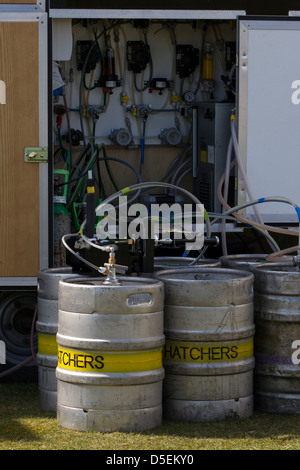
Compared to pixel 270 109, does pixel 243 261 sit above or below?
below

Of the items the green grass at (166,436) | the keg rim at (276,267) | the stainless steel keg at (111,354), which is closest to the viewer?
the green grass at (166,436)

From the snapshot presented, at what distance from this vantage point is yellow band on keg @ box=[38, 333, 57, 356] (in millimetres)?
4609

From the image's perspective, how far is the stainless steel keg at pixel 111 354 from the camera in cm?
411

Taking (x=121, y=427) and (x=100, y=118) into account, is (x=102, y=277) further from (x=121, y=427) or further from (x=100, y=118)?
(x=100, y=118)

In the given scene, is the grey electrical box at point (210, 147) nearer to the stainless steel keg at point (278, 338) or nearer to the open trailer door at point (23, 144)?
the open trailer door at point (23, 144)

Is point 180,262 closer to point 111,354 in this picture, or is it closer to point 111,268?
point 111,268

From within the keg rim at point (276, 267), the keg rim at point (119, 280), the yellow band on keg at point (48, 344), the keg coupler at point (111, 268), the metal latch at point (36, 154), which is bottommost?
the yellow band on keg at point (48, 344)

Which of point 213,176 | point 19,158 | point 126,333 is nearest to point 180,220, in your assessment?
point 213,176

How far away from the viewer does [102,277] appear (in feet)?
14.7

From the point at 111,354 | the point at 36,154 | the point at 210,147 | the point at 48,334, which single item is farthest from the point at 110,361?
the point at 210,147

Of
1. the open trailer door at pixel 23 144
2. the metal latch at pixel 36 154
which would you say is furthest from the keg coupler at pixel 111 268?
the metal latch at pixel 36 154

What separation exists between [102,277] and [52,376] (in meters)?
0.59

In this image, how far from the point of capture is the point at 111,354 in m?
4.12

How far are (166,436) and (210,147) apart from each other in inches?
92.1
